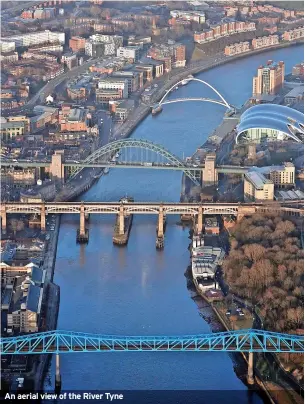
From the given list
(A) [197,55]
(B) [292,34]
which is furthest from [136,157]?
(B) [292,34]

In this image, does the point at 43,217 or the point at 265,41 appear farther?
the point at 265,41

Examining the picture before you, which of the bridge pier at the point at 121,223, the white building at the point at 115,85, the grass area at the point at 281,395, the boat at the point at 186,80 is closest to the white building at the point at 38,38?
the boat at the point at 186,80

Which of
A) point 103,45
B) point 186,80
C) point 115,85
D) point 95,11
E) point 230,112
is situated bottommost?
point 230,112

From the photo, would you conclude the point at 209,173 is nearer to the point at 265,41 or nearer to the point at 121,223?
the point at 121,223

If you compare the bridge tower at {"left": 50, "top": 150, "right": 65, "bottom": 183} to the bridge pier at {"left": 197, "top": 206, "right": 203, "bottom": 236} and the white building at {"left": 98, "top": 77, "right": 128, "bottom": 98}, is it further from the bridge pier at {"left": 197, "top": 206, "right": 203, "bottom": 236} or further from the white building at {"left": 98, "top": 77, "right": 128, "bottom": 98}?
the white building at {"left": 98, "top": 77, "right": 128, "bottom": 98}

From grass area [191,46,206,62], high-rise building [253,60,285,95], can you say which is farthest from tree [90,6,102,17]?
high-rise building [253,60,285,95]

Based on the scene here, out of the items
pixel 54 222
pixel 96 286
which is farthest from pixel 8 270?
pixel 54 222

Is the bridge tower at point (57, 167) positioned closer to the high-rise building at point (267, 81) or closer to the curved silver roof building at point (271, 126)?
the curved silver roof building at point (271, 126)
